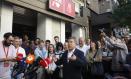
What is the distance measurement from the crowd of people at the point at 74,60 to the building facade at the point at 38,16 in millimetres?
2889

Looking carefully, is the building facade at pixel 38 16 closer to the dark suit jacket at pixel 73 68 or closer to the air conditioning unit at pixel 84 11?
the air conditioning unit at pixel 84 11

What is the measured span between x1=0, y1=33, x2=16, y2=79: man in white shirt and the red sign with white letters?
9851mm

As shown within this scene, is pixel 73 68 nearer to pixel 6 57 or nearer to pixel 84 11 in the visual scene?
pixel 6 57

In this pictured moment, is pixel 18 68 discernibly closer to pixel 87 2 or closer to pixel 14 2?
pixel 14 2

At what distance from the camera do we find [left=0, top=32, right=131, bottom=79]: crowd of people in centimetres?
725

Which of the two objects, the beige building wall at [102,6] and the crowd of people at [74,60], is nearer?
the crowd of people at [74,60]

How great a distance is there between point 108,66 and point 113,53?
0.60 m

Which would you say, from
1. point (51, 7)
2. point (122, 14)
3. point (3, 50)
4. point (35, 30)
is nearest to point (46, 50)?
point (3, 50)

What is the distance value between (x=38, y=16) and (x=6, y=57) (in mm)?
10679

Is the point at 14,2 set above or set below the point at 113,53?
above

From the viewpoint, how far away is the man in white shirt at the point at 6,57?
7159mm

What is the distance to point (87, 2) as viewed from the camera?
2516 cm

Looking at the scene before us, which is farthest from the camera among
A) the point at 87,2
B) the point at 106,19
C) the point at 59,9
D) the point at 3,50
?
the point at 106,19

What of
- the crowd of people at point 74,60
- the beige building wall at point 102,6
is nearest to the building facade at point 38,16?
the crowd of people at point 74,60
